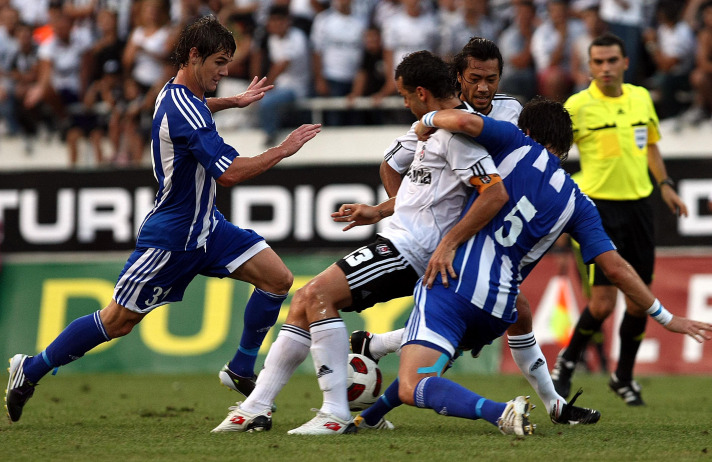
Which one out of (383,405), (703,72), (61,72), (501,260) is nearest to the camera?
(501,260)

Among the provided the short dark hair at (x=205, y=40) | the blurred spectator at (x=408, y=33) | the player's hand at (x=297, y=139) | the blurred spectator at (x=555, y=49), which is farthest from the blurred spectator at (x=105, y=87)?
the player's hand at (x=297, y=139)

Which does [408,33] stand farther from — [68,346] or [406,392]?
[406,392]

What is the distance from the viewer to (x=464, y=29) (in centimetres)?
1280

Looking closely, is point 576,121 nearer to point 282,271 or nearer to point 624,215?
point 624,215

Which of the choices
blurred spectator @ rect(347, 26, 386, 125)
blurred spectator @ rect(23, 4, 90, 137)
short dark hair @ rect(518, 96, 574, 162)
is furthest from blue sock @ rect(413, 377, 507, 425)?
blurred spectator @ rect(23, 4, 90, 137)

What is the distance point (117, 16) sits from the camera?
14570 millimetres

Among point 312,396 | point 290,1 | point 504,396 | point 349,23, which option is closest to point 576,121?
point 504,396

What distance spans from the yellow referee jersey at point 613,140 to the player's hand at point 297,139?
2785mm

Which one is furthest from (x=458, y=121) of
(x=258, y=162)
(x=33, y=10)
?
(x=33, y=10)

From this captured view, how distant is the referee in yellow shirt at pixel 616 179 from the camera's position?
7629mm

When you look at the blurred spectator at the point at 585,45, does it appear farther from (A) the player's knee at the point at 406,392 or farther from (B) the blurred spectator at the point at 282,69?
(A) the player's knee at the point at 406,392

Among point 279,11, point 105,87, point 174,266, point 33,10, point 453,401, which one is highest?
point 33,10

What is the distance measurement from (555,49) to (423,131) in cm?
737

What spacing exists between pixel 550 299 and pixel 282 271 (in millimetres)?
5145
